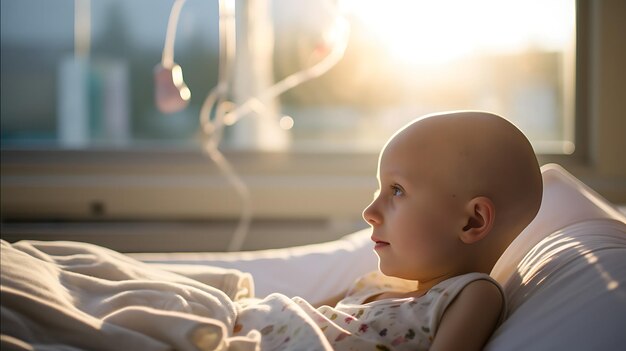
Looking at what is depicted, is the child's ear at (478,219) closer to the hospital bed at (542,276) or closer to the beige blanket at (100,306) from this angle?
the hospital bed at (542,276)

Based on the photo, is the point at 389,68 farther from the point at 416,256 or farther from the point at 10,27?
the point at 416,256

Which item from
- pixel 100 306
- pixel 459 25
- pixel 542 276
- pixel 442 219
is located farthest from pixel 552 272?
pixel 459 25

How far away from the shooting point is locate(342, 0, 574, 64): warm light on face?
2.28 meters

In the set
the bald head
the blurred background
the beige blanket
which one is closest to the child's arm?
the bald head

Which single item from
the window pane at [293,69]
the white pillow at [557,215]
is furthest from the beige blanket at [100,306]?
the window pane at [293,69]

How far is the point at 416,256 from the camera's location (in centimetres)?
93

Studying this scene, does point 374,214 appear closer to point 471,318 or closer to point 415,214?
point 415,214

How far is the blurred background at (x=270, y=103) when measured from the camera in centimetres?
222

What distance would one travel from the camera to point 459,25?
2289mm

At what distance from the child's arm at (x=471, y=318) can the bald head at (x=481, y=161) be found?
0.34 feet

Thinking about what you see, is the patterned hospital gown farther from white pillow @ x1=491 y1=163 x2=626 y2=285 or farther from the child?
white pillow @ x1=491 y1=163 x2=626 y2=285

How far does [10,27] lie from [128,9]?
14.0 inches

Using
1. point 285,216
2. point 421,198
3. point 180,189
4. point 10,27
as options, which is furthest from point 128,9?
point 421,198

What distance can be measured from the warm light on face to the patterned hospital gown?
149 cm
